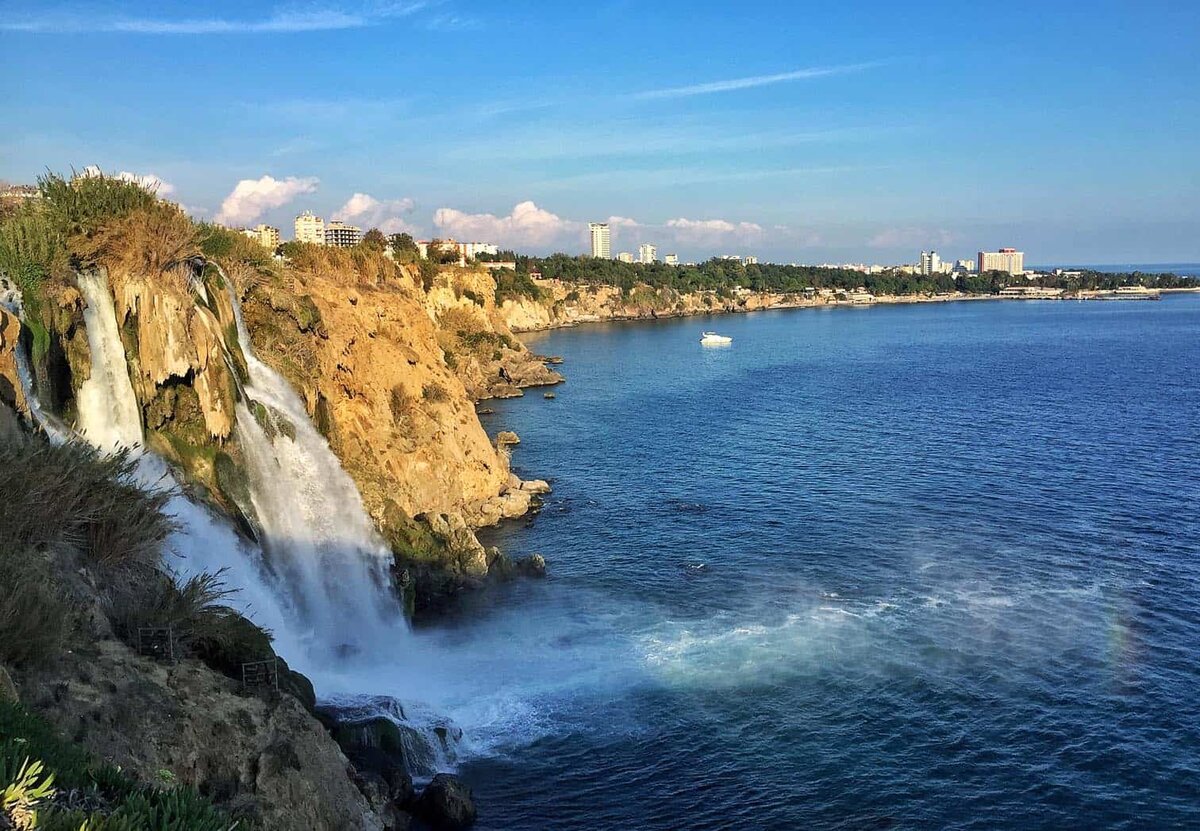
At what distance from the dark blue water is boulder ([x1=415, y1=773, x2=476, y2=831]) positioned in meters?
0.62

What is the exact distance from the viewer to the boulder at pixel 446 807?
19.5 meters

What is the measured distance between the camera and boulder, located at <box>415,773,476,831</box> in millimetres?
19453

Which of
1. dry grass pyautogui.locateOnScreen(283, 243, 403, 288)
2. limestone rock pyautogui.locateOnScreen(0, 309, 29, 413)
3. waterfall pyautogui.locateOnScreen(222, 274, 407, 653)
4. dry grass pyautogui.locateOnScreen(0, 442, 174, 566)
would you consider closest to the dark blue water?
waterfall pyautogui.locateOnScreen(222, 274, 407, 653)

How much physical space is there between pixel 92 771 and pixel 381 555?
77.0ft

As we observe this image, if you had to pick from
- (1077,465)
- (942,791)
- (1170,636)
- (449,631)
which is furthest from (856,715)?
(1077,465)

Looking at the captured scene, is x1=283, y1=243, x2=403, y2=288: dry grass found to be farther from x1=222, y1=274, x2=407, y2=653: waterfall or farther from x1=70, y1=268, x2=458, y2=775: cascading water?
x1=70, y1=268, x2=458, y2=775: cascading water

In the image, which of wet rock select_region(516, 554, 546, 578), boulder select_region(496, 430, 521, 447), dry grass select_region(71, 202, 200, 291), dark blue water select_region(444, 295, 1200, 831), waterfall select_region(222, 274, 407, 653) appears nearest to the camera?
dark blue water select_region(444, 295, 1200, 831)

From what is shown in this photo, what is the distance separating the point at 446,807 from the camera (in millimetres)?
19469

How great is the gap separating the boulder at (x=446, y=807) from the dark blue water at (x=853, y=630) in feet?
2.02

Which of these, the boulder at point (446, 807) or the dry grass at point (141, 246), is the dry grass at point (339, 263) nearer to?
the dry grass at point (141, 246)

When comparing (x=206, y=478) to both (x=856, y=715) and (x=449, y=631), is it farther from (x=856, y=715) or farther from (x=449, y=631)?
(x=856, y=715)

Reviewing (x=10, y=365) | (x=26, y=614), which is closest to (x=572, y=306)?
(x=10, y=365)

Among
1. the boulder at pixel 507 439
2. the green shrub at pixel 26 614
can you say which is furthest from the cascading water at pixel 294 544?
the boulder at pixel 507 439

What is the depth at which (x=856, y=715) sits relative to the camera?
→ 23922 mm
